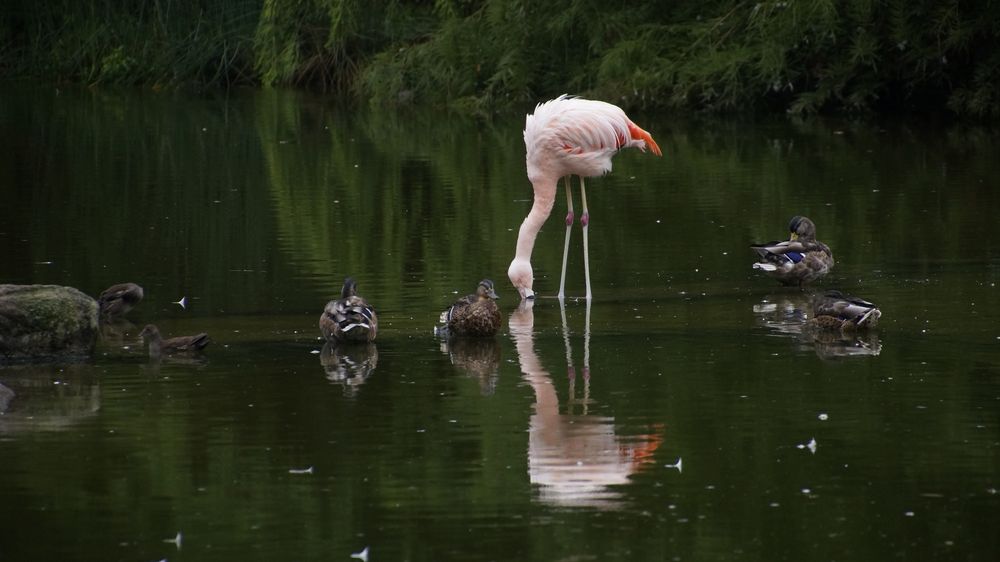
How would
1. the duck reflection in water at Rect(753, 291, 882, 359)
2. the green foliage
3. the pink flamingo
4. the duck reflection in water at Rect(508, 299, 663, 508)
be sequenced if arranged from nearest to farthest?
the duck reflection in water at Rect(508, 299, 663, 508) < the duck reflection in water at Rect(753, 291, 882, 359) < the pink flamingo < the green foliage

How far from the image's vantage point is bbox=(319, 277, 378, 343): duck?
10.8 metres

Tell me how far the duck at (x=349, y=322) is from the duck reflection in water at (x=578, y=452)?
53.5 inches

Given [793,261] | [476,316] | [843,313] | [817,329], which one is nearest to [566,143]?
[793,261]

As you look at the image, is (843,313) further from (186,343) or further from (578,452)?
(186,343)

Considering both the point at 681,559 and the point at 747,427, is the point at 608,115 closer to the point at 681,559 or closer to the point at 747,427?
the point at 747,427

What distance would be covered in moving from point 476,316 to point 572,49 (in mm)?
20707

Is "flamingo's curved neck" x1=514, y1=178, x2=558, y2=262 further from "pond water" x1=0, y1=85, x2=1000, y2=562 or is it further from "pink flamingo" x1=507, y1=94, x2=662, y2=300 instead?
"pond water" x1=0, y1=85, x2=1000, y2=562

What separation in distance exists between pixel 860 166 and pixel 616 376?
12.5m

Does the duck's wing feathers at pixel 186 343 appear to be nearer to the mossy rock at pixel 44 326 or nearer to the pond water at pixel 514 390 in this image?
the pond water at pixel 514 390

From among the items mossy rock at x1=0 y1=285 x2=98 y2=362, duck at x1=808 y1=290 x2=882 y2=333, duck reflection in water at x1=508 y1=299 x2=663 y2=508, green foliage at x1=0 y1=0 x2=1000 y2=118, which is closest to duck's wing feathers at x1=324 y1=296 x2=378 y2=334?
duck reflection in water at x1=508 y1=299 x2=663 y2=508

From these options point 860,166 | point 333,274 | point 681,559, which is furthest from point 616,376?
point 860,166

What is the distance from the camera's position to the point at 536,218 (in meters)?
13.4

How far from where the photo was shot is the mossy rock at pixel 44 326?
34.6ft

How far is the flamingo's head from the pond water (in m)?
0.12
